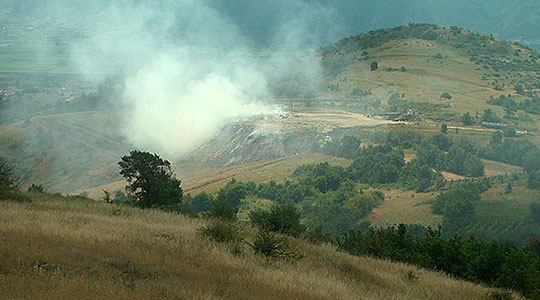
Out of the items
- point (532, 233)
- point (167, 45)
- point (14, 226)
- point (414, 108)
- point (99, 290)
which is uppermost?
point (167, 45)

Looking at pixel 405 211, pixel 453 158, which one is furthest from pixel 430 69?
pixel 405 211

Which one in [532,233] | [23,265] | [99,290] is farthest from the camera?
[532,233]

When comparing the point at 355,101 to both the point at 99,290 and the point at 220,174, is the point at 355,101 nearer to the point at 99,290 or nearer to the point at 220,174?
the point at 220,174

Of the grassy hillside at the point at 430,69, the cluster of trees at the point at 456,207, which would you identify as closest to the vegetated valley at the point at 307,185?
the cluster of trees at the point at 456,207

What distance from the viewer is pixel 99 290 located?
730cm

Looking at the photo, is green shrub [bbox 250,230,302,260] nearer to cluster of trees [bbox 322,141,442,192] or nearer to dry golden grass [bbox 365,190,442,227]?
dry golden grass [bbox 365,190,442,227]

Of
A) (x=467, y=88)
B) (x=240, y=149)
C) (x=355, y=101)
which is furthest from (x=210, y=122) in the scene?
(x=467, y=88)

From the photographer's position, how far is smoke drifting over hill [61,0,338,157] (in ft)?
253

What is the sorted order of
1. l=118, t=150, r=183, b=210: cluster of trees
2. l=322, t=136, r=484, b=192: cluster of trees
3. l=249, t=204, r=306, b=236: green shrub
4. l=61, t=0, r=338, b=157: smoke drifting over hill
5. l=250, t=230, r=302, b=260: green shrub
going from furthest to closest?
1. l=61, t=0, r=338, b=157: smoke drifting over hill
2. l=322, t=136, r=484, b=192: cluster of trees
3. l=118, t=150, r=183, b=210: cluster of trees
4. l=249, t=204, r=306, b=236: green shrub
5. l=250, t=230, r=302, b=260: green shrub

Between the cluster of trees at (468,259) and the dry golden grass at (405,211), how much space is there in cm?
2132

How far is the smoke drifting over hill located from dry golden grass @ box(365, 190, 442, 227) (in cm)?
3085

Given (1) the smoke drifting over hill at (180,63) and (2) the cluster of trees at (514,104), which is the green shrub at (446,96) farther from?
(1) the smoke drifting over hill at (180,63)

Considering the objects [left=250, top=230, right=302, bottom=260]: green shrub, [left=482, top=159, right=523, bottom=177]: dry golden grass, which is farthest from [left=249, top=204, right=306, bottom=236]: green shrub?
[left=482, top=159, right=523, bottom=177]: dry golden grass

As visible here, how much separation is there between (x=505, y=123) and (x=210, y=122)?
40.6 metres
